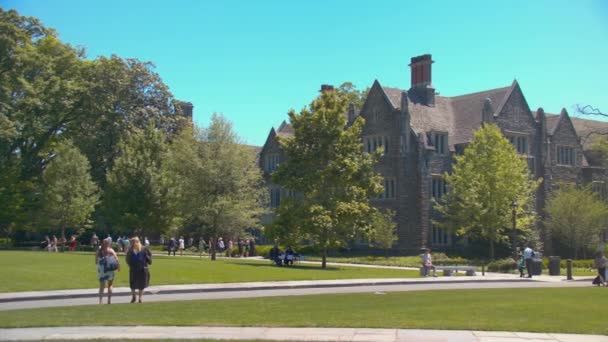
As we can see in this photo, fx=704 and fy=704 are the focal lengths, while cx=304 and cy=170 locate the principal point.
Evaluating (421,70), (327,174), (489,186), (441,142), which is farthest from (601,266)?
(421,70)

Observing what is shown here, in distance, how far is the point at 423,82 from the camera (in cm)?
5769

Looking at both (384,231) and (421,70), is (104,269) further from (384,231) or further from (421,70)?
(421,70)

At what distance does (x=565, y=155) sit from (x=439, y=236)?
15.4 m

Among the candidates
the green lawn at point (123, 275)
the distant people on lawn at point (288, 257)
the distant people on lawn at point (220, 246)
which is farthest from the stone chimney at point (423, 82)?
the green lawn at point (123, 275)

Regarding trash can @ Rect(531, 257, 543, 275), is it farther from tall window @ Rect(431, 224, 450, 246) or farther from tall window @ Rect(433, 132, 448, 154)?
tall window @ Rect(433, 132, 448, 154)

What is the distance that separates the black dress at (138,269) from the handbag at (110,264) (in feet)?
1.26

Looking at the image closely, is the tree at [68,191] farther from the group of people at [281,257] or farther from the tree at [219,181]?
the group of people at [281,257]

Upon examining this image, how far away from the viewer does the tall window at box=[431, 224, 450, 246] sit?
5294 centimetres

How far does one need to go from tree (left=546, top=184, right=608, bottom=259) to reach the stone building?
3170mm

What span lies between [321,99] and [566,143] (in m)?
30.0

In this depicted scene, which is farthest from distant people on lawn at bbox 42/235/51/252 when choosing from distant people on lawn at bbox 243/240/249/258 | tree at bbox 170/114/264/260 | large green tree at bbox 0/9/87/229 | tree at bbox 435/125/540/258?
tree at bbox 435/125/540/258

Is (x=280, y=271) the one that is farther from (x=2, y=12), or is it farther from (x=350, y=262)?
(x=2, y=12)

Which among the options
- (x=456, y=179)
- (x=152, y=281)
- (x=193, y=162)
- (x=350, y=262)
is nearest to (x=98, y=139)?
(x=193, y=162)

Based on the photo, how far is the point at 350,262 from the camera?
46375 mm
